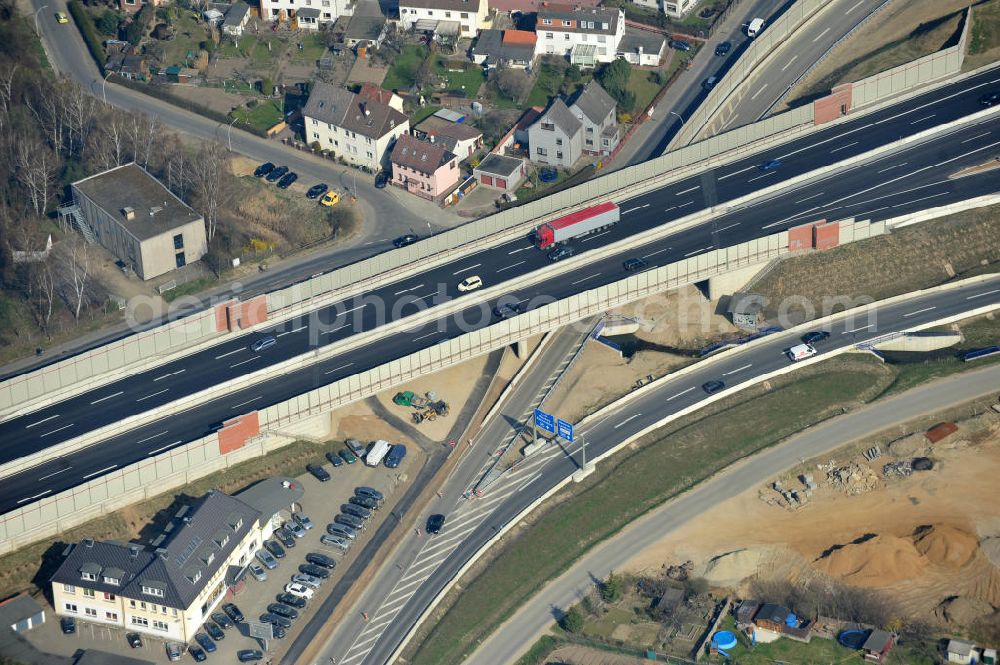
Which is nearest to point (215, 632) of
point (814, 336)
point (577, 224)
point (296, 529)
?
point (296, 529)

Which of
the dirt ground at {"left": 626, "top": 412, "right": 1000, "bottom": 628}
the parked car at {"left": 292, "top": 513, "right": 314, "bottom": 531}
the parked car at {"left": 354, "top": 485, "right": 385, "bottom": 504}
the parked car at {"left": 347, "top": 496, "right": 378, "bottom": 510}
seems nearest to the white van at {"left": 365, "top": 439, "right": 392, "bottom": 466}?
the parked car at {"left": 354, "top": 485, "right": 385, "bottom": 504}

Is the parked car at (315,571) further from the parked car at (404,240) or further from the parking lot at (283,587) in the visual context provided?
the parked car at (404,240)

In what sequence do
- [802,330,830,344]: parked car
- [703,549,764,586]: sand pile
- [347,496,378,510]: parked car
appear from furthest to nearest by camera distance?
[802,330,830,344]: parked car < [347,496,378,510]: parked car < [703,549,764,586]: sand pile

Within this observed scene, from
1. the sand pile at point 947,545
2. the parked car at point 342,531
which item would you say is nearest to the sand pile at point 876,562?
the sand pile at point 947,545

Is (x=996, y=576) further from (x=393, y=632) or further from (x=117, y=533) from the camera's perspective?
(x=117, y=533)

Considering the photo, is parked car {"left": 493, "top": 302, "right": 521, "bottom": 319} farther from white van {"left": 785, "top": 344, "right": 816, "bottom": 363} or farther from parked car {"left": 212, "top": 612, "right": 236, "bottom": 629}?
parked car {"left": 212, "top": 612, "right": 236, "bottom": 629}

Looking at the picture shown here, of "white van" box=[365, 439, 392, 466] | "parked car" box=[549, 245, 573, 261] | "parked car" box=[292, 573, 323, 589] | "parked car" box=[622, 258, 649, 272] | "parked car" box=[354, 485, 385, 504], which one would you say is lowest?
"parked car" box=[292, 573, 323, 589]

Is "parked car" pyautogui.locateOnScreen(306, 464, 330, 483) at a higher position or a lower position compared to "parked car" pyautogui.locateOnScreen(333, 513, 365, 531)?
higher
